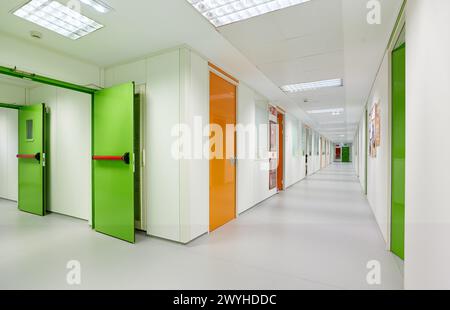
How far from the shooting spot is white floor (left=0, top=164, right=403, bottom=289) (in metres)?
2.23

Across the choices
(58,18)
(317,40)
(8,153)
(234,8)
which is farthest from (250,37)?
(8,153)

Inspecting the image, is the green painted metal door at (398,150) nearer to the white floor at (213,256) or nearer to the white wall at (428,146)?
the white floor at (213,256)

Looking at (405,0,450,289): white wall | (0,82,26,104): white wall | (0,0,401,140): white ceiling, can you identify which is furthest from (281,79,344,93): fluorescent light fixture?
(0,82,26,104): white wall

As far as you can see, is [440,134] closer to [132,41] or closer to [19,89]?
[132,41]

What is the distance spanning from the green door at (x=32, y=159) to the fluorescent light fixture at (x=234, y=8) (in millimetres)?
4240

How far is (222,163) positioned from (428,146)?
3.02 m

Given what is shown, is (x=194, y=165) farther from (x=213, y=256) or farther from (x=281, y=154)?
(x=281, y=154)

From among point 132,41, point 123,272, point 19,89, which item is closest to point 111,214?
point 123,272

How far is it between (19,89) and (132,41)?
4.14m

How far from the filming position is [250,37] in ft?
9.91

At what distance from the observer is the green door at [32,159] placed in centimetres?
461

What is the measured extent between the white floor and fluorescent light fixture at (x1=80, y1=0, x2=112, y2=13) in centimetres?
293

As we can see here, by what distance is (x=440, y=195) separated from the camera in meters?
1.28
